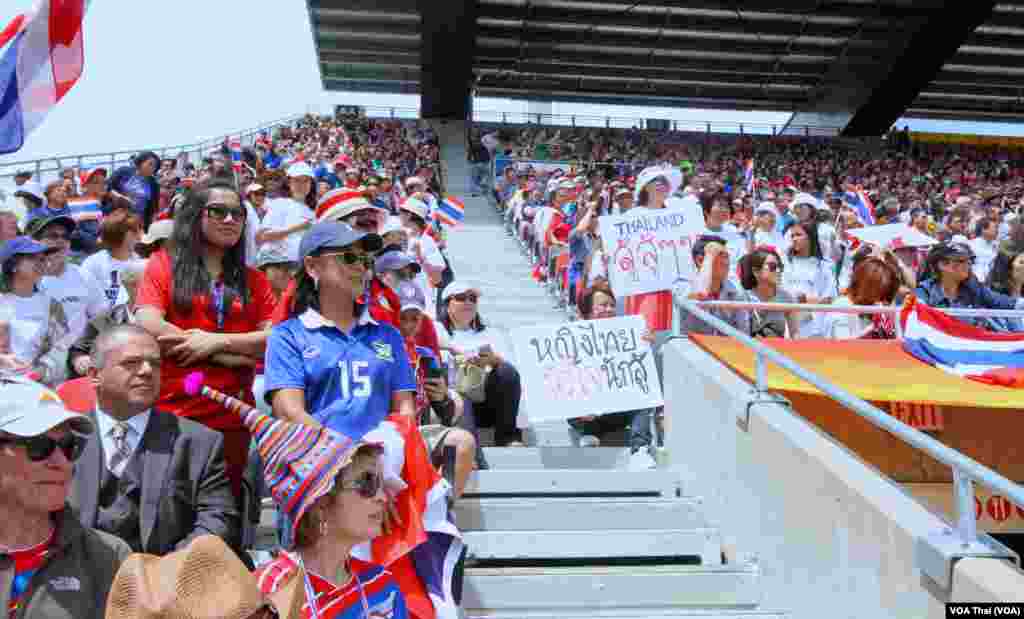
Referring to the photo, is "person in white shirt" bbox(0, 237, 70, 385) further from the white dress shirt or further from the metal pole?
the metal pole

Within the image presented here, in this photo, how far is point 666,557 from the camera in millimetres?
4938

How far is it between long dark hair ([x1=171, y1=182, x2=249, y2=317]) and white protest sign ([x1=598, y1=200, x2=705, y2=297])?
3.28 meters

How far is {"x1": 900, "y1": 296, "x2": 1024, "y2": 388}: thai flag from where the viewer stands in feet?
18.6

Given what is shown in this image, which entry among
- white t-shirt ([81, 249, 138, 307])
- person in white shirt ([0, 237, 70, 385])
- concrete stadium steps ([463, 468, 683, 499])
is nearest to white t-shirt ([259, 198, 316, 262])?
white t-shirt ([81, 249, 138, 307])

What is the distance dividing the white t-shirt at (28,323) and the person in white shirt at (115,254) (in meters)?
0.79

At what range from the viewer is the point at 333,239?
3.71 metres

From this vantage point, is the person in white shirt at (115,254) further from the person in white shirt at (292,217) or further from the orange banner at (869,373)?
the orange banner at (869,373)

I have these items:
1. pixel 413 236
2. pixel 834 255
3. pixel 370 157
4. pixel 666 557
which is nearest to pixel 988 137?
pixel 370 157

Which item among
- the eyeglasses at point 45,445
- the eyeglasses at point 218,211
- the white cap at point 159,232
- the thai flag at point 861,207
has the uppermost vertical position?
the thai flag at point 861,207

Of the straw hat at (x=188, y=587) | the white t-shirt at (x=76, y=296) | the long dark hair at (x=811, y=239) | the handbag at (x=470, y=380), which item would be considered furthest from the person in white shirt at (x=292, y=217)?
the straw hat at (x=188, y=587)

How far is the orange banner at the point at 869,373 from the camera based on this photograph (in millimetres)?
5164

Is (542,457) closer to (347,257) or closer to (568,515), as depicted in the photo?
(568,515)

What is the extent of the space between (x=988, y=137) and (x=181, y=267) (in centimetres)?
4530

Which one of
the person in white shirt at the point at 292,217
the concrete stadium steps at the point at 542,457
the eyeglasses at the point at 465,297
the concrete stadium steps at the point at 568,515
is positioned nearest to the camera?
the concrete stadium steps at the point at 568,515
